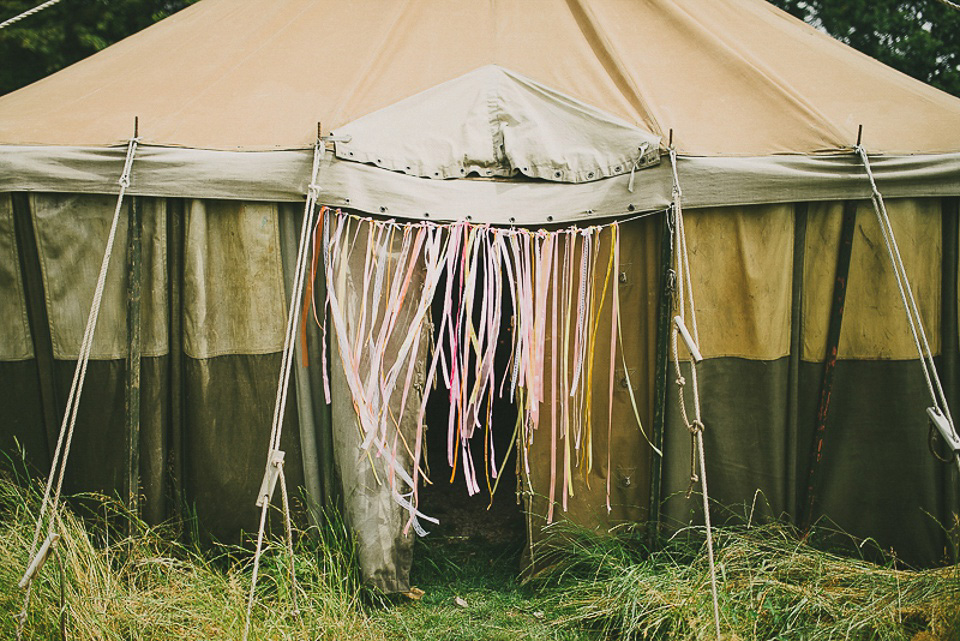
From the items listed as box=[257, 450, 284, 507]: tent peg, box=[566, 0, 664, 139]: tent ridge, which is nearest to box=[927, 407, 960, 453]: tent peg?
box=[566, 0, 664, 139]: tent ridge

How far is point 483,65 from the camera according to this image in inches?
116

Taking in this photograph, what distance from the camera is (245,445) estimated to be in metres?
2.81

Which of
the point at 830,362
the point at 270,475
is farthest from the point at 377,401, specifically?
the point at 830,362

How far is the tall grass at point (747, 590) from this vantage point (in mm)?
2359

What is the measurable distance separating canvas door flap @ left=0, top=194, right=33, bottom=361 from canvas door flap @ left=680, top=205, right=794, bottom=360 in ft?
8.64

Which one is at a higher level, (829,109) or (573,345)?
(829,109)

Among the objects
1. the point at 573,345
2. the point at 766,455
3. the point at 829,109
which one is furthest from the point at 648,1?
the point at 766,455

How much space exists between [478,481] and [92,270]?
2.48m

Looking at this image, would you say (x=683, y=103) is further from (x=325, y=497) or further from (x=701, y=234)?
(x=325, y=497)

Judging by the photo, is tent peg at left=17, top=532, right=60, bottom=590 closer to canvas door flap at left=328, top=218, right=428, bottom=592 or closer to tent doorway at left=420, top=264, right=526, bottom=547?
canvas door flap at left=328, top=218, right=428, bottom=592

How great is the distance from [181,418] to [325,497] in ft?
2.17

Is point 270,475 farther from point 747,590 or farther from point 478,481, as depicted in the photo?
point 478,481

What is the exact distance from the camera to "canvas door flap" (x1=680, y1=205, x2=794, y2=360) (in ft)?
9.03

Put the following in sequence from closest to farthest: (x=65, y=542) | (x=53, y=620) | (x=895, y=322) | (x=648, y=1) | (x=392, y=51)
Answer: (x=53, y=620) < (x=65, y=542) < (x=895, y=322) < (x=392, y=51) < (x=648, y=1)
